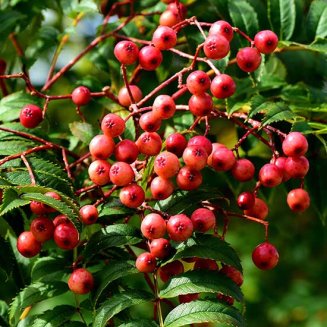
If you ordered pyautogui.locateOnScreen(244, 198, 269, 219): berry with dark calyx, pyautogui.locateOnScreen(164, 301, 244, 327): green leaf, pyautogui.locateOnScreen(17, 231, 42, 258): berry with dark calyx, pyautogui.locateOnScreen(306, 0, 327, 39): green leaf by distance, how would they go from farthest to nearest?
pyautogui.locateOnScreen(306, 0, 327, 39): green leaf, pyautogui.locateOnScreen(244, 198, 269, 219): berry with dark calyx, pyautogui.locateOnScreen(17, 231, 42, 258): berry with dark calyx, pyautogui.locateOnScreen(164, 301, 244, 327): green leaf

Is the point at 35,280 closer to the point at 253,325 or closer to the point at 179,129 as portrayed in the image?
the point at 179,129

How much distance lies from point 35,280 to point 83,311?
0.13 meters

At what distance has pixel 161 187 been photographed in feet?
4.14

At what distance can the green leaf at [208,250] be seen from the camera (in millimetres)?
1203

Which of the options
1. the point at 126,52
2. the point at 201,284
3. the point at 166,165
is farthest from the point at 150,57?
the point at 201,284

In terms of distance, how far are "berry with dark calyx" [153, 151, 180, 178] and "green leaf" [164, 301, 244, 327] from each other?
0.23 metres

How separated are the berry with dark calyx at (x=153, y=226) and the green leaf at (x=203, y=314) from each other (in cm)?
13

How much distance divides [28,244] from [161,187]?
0.27 metres

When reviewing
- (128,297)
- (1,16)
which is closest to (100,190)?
(128,297)

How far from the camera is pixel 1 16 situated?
1775 millimetres

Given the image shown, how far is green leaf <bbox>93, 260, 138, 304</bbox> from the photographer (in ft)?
4.04

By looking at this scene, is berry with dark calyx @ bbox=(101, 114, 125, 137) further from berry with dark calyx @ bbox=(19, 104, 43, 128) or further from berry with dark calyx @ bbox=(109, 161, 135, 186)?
berry with dark calyx @ bbox=(19, 104, 43, 128)

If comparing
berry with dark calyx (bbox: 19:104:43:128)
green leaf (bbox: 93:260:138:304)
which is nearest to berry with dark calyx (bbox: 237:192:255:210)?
green leaf (bbox: 93:260:138:304)

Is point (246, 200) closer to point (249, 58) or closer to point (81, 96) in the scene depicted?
point (249, 58)
